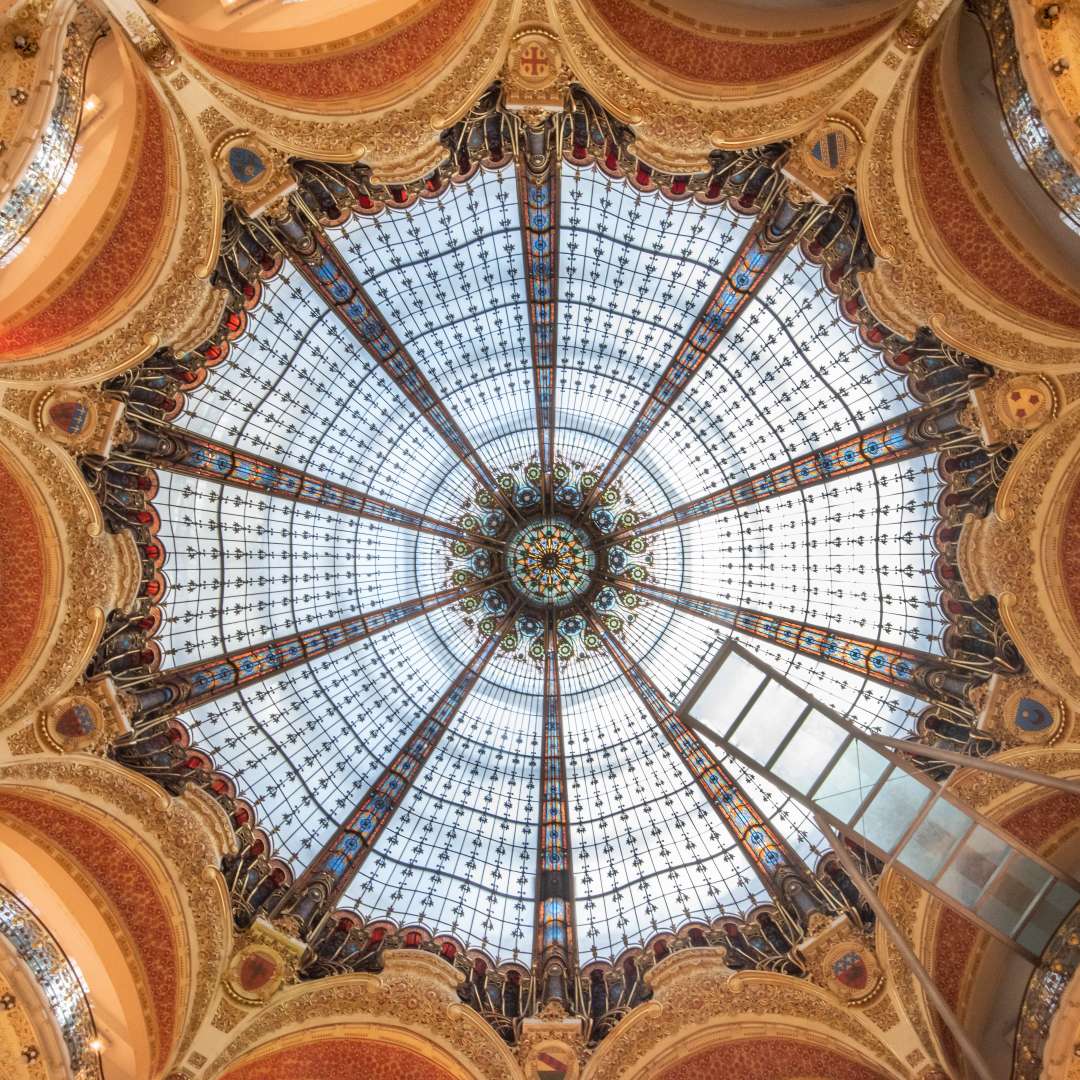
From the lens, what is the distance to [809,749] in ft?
46.4

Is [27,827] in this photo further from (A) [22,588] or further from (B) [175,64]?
(B) [175,64]

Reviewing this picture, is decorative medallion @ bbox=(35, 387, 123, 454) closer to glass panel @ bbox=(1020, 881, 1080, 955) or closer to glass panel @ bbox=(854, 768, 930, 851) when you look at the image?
glass panel @ bbox=(854, 768, 930, 851)

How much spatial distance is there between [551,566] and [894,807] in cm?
998

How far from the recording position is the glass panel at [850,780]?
539 inches

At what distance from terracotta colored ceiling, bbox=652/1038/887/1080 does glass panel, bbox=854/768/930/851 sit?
5.37 m

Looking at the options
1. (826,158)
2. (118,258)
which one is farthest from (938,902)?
(118,258)

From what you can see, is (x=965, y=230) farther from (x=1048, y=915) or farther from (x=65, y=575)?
(x=65, y=575)

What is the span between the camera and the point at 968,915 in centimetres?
1327

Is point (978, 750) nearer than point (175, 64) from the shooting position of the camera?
No

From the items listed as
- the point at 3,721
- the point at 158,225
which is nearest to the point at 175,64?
the point at 158,225

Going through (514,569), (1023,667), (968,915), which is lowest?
(968,915)

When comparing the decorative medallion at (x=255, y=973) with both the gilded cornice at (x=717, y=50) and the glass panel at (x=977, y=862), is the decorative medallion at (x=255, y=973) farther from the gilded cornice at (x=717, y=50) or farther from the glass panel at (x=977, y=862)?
the gilded cornice at (x=717, y=50)

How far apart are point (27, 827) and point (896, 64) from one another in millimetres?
20365

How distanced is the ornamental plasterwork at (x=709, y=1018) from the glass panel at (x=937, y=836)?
416 cm
